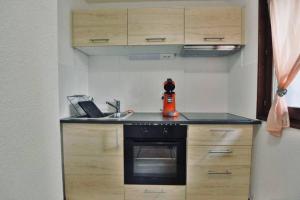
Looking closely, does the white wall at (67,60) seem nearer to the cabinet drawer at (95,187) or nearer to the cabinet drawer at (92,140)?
the cabinet drawer at (92,140)

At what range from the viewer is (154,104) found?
7.57 ft

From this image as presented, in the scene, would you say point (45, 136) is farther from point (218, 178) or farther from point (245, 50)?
point (245, 50)

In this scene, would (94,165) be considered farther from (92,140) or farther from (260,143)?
(260,143)

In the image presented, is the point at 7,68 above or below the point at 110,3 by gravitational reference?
below

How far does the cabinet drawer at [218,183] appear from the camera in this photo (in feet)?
5.48

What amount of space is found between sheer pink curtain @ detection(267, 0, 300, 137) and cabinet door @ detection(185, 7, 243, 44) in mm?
454

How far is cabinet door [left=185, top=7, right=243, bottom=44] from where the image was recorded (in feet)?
5.98

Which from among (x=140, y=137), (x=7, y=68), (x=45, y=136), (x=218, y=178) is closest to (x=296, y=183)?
(x=218, y=178)

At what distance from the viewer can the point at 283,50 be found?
4.08 ft

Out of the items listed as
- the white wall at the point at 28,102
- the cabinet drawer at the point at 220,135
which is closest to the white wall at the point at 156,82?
the cabinet drawer at the point at 220,135

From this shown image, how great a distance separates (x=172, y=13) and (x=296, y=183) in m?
1.70

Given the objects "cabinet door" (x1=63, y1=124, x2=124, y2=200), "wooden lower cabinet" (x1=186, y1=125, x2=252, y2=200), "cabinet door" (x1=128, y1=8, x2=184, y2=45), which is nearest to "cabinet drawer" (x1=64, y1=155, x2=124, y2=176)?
"cabinet door" (x1=63, y1=124, x2=124, y2=200)

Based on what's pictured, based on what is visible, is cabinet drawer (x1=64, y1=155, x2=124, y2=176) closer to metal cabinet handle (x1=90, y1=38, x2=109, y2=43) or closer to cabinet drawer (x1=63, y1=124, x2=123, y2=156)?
cabinet drawer (x1=63, y1=124, x2=123, y2=156)

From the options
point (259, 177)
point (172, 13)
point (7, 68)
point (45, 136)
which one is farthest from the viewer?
point (172, 13)
